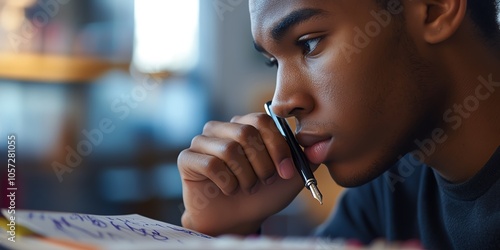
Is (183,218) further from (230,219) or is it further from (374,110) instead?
(374,110)

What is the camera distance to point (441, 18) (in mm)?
893

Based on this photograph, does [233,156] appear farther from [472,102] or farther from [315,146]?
[472,102]

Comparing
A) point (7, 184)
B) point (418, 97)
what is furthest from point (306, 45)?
point (7, 184)

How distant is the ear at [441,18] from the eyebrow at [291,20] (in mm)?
176

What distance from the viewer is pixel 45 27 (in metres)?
2.78

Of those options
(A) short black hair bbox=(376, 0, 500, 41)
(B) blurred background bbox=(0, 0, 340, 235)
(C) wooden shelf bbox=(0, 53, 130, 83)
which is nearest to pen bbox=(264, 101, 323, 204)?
(A) short black hair bbox=(376, 0, 500, 41)

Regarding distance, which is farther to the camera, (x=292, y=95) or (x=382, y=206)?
(x=382, y=206)

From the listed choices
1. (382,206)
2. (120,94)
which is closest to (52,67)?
(120,94)

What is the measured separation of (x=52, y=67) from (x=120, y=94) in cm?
38

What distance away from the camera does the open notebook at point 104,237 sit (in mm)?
378

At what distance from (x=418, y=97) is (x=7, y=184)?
4.57ft

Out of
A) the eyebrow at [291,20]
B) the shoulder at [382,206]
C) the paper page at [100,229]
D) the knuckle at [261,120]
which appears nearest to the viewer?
the paper page at [100,229]

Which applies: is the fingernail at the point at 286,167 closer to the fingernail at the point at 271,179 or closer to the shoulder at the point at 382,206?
the fingernail at the point at 271,179

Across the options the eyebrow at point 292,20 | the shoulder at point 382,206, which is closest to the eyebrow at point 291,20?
the eyebrow at point 292,20
